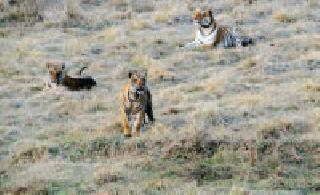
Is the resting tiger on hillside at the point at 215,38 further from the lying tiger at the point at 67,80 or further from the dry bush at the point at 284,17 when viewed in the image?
the lying tiger at the point at 67,80

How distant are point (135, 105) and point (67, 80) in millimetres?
2427

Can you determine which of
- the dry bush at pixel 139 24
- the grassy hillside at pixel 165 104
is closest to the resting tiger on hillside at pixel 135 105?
the grassy hillside at pixel 165 104

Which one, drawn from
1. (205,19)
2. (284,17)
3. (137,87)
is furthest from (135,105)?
(284,17)

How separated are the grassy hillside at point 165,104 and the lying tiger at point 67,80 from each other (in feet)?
0.60

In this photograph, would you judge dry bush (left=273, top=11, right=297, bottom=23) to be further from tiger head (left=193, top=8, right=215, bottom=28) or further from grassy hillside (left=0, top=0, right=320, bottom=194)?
tiger head (left=193, top=8, right=215, bottom=28)

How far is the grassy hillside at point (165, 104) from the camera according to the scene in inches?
285

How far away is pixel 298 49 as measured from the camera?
1264 centimetres

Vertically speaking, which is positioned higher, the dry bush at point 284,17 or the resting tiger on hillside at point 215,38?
the dry bush at point 284,17

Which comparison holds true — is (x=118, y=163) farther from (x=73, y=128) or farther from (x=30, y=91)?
(x=30, y=91)

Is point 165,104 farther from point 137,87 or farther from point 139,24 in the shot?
point 139,24

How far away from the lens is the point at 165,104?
32.5 ft

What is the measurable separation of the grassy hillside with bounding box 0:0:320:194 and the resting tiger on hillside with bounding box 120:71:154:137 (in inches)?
5.5

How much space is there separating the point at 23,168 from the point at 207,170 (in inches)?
66.7

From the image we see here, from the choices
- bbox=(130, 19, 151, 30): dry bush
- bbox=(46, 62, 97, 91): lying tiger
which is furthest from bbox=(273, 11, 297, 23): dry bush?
bbox=(46, 62, 97, 91): lying tiger
